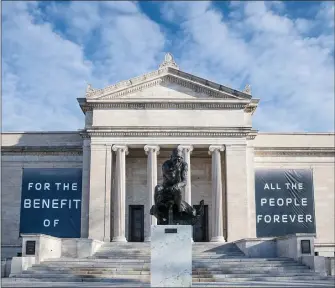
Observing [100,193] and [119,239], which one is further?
[100,193]

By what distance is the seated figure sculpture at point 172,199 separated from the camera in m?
16.5

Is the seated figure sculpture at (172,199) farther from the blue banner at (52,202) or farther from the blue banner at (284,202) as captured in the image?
the blue banner at (284,202)

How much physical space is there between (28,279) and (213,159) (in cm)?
1835

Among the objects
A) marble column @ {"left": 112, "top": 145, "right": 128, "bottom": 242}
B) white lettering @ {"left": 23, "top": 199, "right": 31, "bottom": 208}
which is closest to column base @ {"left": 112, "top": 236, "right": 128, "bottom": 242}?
marble column @ {"left": 112, "top": 145, "right": 128, "bottom": 242}

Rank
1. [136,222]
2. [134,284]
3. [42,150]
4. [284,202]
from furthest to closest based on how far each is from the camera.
→ 1. [42,150]
2. [136,222]
3. [284,202]
4. [134,284]

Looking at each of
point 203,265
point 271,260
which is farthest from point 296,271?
point 203,265

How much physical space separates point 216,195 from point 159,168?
5834 millimetres

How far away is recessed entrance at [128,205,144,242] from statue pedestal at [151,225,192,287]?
23.6 m

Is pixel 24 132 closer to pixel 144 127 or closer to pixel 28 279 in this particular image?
pixel 144 127

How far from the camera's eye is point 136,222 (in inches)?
1543

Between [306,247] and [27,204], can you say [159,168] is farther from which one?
[306,247]

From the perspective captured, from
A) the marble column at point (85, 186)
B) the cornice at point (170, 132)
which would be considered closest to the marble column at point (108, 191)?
the cornice at point (170, 132)

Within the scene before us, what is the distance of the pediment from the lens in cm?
3734

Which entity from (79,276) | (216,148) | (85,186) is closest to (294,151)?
(216,148)
